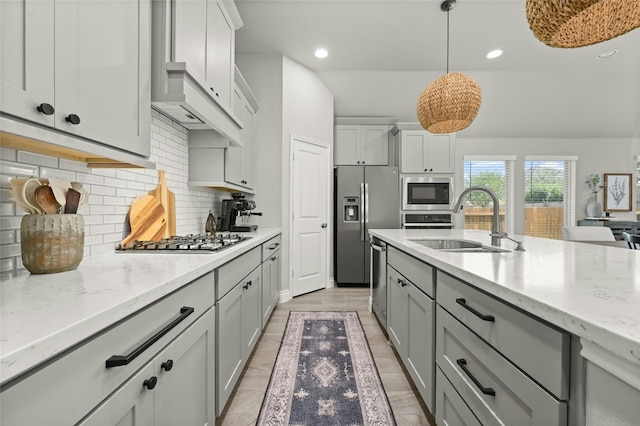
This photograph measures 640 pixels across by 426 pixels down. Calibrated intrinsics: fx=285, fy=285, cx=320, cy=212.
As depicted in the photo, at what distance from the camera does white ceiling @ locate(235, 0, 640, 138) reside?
2.95 meters

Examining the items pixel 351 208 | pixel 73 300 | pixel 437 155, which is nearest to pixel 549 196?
pixel 437 155

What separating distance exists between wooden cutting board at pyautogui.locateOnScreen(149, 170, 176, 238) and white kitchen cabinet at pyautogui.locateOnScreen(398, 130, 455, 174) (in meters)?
3.58

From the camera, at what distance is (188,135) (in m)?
2.38

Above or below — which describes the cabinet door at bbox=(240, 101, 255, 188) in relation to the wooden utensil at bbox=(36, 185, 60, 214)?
above

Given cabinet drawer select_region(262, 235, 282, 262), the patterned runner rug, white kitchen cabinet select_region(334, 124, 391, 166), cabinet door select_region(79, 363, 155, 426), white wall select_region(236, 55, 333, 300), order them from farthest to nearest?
white kitchen cabinet select_region(334, 124, 391, 166)
white wall select_region(236, 55, 333, 300)
cabinet drawer select_region(262, 235, 282, 262)
the patterned runner rug
cabinet door select_region(79, 363, 155, 426)

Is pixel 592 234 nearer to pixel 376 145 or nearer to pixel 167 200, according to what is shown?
pixel 376 145

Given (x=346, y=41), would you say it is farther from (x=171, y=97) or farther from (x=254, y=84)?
(x=171, y=97)

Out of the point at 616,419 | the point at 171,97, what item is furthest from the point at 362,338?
the point at 171,97

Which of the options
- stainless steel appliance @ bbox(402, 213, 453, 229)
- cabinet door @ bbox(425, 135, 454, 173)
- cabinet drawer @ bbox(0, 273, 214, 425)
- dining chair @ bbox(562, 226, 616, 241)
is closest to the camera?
cabinet drawer @ bbox(0, 273, 214, 425)

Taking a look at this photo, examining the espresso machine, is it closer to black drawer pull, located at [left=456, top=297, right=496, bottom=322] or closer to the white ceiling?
the white ceiling

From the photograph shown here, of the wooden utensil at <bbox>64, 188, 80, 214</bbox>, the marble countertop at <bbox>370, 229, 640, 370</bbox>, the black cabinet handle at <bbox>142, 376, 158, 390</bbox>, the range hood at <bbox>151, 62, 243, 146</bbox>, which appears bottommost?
the black cabinet handle at <bbox>142, 376, 158, 390</bbox>

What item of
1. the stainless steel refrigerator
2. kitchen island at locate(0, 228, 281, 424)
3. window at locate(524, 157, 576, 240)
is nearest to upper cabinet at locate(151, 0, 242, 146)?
kitchen island at locate(0, 228, 281, 424)

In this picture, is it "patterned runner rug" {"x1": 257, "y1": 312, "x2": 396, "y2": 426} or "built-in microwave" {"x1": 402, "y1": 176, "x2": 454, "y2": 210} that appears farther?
"built-in microwave" {"x1": 402, "y1": 176, "x2": 454, "y2": 210}

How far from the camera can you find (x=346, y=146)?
484 cm
